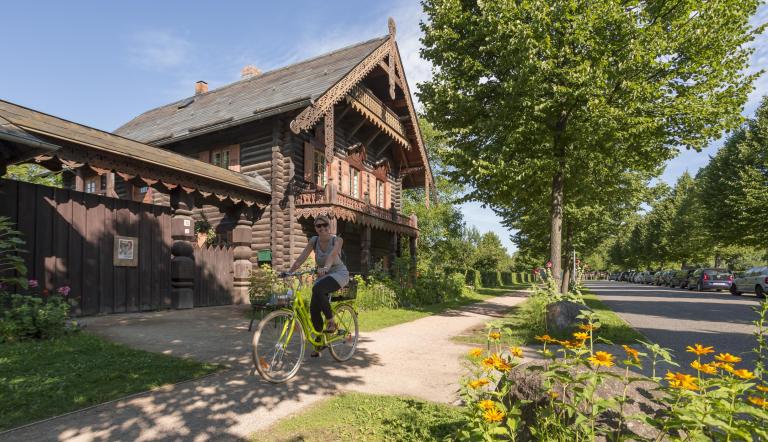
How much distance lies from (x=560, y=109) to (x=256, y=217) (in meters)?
10.8

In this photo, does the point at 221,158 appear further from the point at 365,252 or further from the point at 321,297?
the point at 321,297

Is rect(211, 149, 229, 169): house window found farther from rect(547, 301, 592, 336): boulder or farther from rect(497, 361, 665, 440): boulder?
rect(497, 361, 665, 440): boulder

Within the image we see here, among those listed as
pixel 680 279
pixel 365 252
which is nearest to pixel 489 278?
pixel 680 279

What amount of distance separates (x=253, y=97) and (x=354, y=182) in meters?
5.52

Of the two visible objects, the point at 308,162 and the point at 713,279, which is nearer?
the point at 308,162

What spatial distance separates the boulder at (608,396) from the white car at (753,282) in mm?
24734

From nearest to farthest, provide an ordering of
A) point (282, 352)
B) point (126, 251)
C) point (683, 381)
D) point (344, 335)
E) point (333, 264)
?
point (683, 381) < point (282, 352) < point (333, 264) < point (344, 335) < point (126, 251)

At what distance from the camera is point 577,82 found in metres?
10.5

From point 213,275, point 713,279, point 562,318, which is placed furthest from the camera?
point 713,279

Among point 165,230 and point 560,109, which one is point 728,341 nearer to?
point 560,109

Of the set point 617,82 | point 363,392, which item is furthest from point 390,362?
point 617,82

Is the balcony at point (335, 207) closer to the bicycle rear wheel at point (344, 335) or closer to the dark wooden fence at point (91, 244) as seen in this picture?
the dark wooden fence at point (91, 244)

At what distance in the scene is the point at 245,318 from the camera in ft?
33.7

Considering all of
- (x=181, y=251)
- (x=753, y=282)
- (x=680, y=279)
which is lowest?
(x=680, y=279)
